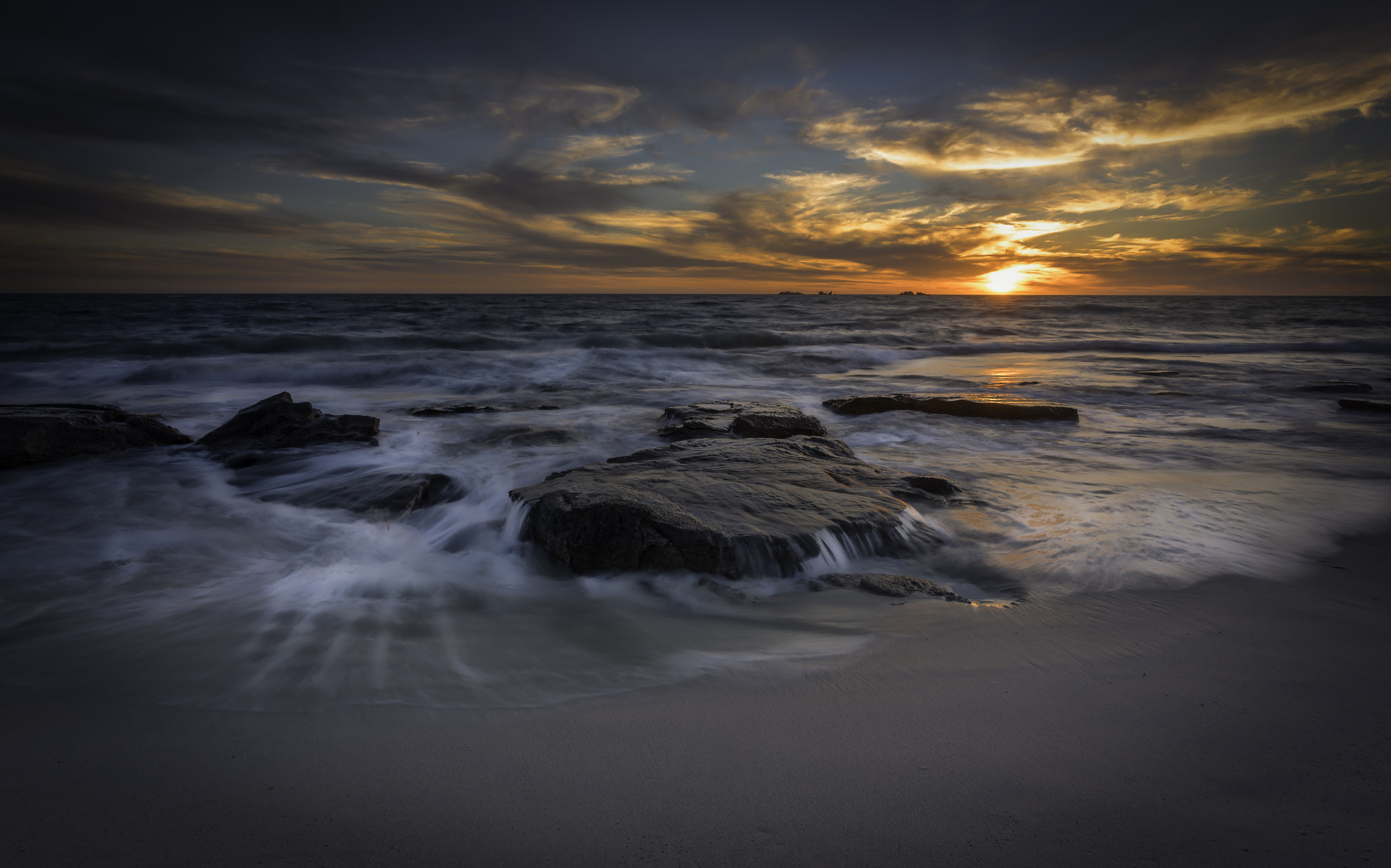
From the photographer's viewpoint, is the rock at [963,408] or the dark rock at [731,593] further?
the rock at [963,408]

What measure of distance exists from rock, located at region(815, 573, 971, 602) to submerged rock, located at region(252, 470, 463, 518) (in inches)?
111

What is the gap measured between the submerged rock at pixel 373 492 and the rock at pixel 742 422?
7.22 ft

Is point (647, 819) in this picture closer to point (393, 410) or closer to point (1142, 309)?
point (393, 410)

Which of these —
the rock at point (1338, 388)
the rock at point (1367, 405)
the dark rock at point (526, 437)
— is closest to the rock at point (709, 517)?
the dark rock at point (526, 437)

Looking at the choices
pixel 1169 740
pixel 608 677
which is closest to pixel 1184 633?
pixel 1169 740

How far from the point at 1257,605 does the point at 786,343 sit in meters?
19.8

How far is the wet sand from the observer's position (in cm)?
125

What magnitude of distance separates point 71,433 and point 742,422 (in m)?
5.66

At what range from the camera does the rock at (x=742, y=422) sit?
548cm

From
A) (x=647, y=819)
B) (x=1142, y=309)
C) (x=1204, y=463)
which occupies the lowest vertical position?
(x=647, y=819)

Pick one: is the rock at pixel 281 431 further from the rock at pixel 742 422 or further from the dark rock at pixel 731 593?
the dark rock at pixel 731 593

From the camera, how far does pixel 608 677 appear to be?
1978 mm

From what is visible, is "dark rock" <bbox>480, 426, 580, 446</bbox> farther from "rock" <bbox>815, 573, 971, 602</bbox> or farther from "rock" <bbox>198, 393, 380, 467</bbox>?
"rock" <bbox>815, 573, 971, 602</bbox>

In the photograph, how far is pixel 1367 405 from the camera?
7.52m
